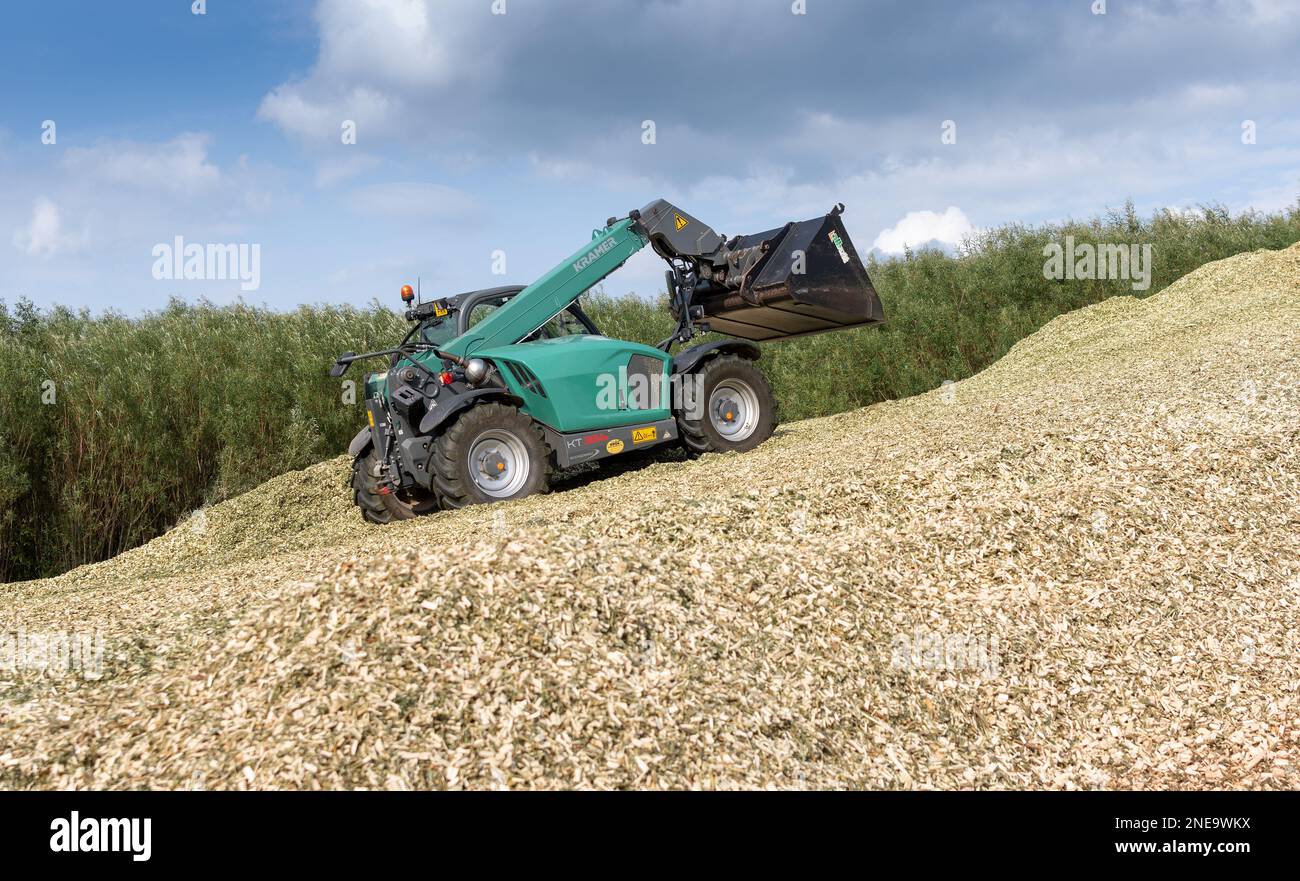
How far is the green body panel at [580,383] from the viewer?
7.73 m

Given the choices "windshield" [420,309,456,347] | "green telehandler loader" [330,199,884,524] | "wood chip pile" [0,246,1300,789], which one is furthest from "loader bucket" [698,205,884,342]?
"windshield" [420,309,456,347]

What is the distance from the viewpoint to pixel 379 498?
8.23 metres

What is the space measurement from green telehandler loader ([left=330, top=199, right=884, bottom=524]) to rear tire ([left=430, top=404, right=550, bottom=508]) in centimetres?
1

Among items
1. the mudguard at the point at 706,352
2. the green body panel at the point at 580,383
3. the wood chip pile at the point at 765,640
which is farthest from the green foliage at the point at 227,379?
the green body panel at the point at 580,383

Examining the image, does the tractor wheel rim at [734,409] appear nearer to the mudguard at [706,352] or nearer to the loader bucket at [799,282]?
the mudguard at [706,352]

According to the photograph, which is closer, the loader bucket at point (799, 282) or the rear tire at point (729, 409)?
the loader bucket at point (799, 282)

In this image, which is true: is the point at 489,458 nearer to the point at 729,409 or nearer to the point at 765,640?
the point at 729,409

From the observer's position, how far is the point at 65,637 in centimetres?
462

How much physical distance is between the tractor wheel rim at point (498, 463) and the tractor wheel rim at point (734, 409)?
2117 mm

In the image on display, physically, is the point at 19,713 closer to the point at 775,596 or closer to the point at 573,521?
the point at 573,521

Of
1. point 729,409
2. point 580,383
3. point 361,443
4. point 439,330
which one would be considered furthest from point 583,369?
point 361,443

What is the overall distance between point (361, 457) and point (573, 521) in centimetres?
354

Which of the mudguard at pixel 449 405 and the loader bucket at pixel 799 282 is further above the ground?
the loader bucket at pixel 799 282

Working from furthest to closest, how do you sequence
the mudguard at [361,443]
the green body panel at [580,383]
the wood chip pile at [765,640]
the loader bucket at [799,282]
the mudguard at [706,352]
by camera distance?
the mudguard at [706,352]
the loader bucket at [799,282]
the mudguard at [361,443]
the green body panel at [580,383]
the wood chip pile at [765,640]
